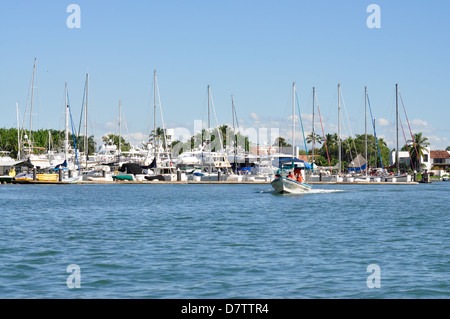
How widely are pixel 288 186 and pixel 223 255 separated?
4102 centimetres

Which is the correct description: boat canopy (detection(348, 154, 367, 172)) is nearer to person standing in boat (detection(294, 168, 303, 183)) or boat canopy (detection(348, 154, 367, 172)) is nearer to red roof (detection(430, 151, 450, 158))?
red roof (detection(430, 151, 450, 158))

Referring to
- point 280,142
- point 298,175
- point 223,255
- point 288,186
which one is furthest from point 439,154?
point 223,255

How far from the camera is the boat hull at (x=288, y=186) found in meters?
62.0

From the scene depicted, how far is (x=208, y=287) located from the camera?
16.8m

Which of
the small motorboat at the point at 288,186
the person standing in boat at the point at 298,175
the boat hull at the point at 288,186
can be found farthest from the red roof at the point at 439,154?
the small motorboat at the point at 288,186

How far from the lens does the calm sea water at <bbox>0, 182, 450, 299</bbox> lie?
653 inches

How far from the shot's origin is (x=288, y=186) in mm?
63094

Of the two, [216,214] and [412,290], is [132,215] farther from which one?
[412,290]

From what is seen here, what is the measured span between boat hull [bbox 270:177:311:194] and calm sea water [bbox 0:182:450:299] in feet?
68.7

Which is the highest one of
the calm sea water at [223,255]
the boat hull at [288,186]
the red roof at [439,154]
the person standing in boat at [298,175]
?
the red roof at [439,154]

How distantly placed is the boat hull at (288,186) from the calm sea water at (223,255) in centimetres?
2094

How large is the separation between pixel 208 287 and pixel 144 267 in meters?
3.75

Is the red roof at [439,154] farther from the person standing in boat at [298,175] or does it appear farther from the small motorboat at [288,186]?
the small motorboat at [288,186]
